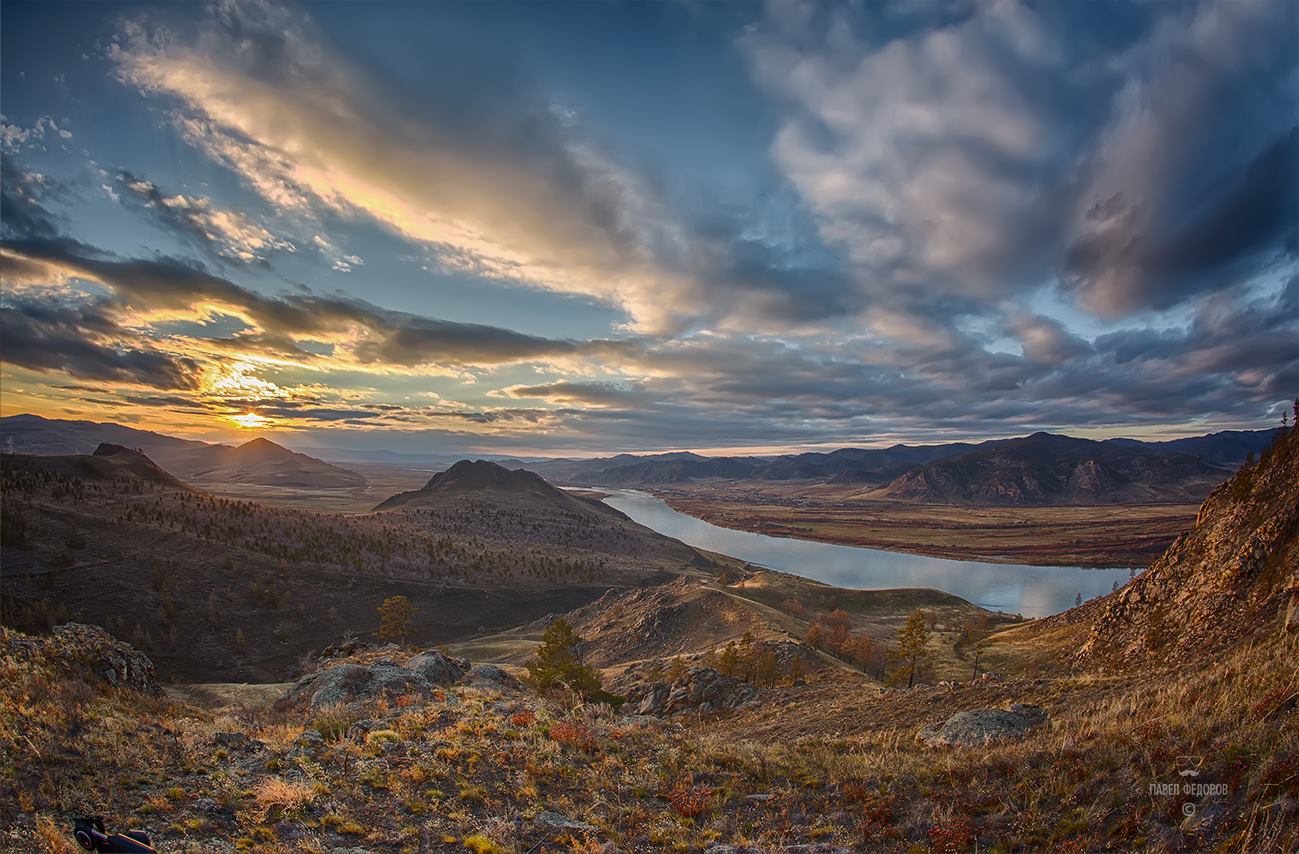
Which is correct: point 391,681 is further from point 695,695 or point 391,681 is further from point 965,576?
point 965,576

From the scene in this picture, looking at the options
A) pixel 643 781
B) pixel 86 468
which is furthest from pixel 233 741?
pixel 86 468

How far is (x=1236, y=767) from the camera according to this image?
27.7ft

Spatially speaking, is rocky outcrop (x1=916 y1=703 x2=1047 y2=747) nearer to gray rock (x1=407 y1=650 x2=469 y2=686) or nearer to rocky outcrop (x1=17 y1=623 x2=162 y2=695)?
gray rock (x1=407 y1=650 x2=469 y2=686)

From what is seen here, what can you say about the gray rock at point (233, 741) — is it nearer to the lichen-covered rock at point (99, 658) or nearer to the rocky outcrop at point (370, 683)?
the rocky outcrop at point (370, 683)

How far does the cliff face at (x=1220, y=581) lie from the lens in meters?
24.0

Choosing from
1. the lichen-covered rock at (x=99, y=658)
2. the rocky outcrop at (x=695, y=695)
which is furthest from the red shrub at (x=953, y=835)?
the lichen-covered rock at (x=99, y=658)

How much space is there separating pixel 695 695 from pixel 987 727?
82.7 feet

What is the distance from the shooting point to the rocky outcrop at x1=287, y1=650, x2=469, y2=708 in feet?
78.5

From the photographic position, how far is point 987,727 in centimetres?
1566

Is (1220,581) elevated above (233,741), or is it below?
above

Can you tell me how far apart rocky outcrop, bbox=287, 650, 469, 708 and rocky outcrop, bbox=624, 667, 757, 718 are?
1541cm

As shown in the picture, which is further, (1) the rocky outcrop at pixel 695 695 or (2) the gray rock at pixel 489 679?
(1) the rocky outcrop at pixel 695 695

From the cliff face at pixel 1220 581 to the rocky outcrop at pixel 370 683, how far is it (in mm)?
34344

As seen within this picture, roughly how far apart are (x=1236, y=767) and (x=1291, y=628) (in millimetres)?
11814
